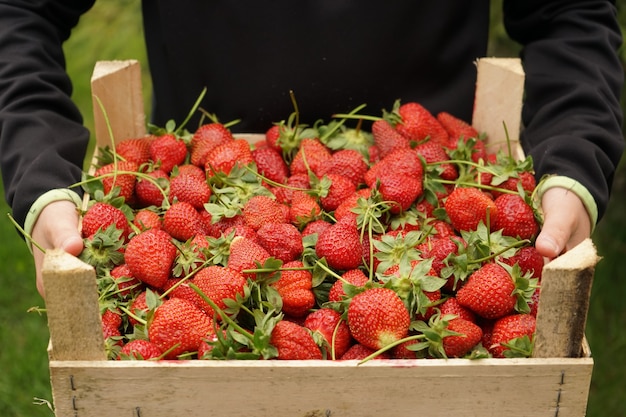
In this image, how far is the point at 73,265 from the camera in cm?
100

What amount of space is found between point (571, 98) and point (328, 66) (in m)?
0.49

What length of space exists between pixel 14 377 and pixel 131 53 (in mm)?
1508

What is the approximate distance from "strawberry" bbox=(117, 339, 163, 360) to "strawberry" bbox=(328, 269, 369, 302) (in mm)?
255

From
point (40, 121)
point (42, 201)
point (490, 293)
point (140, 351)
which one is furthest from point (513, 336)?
point (40, 121)

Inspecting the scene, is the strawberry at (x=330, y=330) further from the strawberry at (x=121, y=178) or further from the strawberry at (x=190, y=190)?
the strawberry at (x=121, y=178)

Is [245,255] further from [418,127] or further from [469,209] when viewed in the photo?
[418,127]

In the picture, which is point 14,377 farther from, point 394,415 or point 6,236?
point 394,415

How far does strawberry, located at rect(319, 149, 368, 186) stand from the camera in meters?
1.44

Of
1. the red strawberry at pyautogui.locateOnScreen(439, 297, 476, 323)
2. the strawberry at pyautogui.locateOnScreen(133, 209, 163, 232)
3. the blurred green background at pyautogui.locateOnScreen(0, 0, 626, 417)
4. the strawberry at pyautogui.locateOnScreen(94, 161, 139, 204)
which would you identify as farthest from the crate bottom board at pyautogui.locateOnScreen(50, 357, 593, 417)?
the blurred green background at pyautogui.locateOnScreen(0, 0, 626, 417)

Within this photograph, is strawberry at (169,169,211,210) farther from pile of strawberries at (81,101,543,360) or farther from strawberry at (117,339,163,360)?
strawberry at (117,339,163,360)

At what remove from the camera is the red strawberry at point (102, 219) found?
1.27 m

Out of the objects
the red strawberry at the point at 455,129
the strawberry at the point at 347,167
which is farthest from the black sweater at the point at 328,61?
the strawberry at the point at 347,167

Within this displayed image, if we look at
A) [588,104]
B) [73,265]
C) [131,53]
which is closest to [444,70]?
[588,104]

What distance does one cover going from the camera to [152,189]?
4.64 ft
